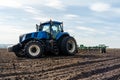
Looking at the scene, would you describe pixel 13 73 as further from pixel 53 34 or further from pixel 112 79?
pixel 53 34

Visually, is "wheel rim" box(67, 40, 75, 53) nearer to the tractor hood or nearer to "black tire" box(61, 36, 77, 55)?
"black tire" box(61, 36, 77, 55)

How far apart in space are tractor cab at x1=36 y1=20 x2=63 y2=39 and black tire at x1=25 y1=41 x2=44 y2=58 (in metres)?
1.44

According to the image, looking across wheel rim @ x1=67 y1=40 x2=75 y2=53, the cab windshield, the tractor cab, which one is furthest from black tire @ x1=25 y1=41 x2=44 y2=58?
wheel rim @ x1=67 y1=40 x2=75 y2=53

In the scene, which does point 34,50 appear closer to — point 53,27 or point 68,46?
point 53,27

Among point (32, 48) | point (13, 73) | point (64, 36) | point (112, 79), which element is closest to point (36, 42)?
point (32, 48)

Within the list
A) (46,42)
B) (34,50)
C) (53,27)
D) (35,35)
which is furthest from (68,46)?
(34,50)

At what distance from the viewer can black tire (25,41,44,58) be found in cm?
1931

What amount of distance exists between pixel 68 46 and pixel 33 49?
8.37 feet

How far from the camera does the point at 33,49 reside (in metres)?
19.5

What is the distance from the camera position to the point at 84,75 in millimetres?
12164

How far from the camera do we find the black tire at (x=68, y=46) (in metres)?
20.4

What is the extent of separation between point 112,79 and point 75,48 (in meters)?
10.0

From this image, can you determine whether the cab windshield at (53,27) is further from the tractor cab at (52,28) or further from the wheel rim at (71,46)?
the wheel rim at (71,46)

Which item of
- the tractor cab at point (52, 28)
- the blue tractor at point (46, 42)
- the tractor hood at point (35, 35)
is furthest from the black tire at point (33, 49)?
the tractor cab at point (52, 28)
